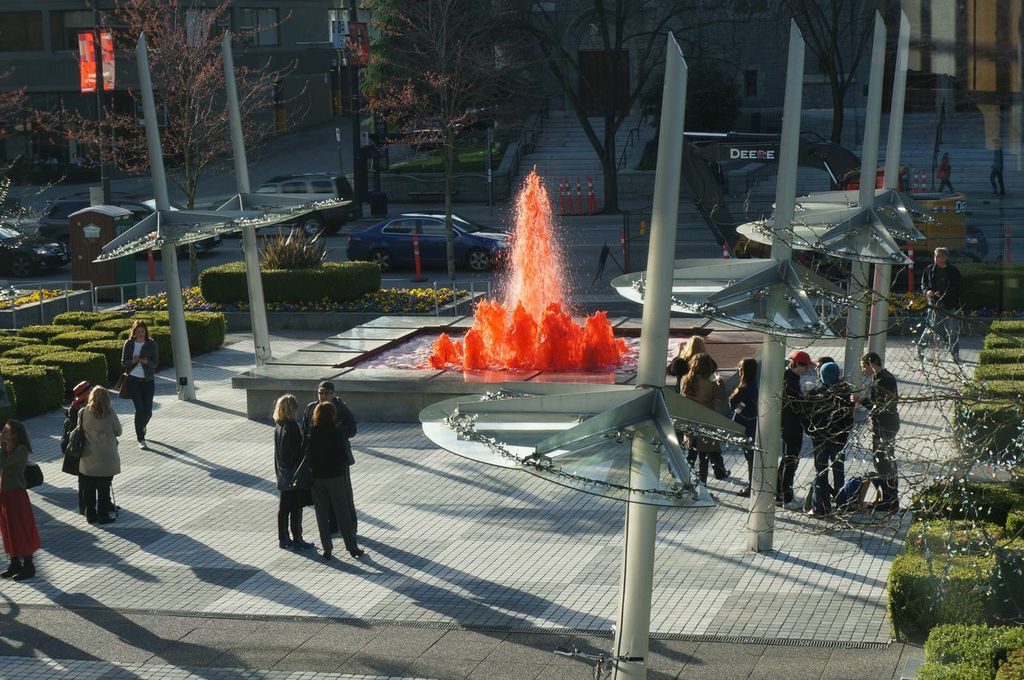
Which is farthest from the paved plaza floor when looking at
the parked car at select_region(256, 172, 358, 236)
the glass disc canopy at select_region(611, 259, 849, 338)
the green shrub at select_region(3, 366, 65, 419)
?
the parked car at select_region(256, 172, 358, 236)

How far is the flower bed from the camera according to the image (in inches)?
1053

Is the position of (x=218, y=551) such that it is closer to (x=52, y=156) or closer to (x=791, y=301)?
(x=791, y=301)

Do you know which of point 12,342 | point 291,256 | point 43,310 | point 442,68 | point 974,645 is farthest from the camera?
point 442,68

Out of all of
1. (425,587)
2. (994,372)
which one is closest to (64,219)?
(994,372)

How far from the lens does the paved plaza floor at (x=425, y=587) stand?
10.7 metres

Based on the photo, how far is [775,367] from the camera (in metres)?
12.9

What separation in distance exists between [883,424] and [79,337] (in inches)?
561

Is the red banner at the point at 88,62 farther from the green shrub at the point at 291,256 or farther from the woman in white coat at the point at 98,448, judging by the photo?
the woman in white coat at the point at 98,448

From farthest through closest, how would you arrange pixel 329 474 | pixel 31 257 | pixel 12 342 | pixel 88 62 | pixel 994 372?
pixel 88 62 → pixel 31 257 → pixel 12 342 → pixel 994 372 → pixel 329 474

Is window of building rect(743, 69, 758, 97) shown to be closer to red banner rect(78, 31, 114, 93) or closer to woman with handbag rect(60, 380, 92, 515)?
red banner rect(78, 31, 114, 93)

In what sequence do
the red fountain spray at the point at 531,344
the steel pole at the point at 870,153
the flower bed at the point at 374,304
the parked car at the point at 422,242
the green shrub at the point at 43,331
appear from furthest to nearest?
the parked car at the point at 422,242 → the flower bed at the point at 374,304 → the green shrub at the point at 43,331 → the red fountain spray at the point at 531,344 → the steel pole at the point at 870,153

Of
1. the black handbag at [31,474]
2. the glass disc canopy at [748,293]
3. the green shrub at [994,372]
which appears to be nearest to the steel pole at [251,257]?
the black handbag at [31,474]

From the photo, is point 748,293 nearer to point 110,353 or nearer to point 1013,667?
point 1013,667

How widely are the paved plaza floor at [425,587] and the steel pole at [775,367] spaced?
0.30 m
